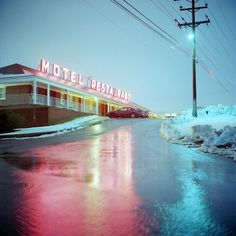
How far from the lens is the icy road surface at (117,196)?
4430mm

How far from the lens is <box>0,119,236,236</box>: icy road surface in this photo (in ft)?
14.5

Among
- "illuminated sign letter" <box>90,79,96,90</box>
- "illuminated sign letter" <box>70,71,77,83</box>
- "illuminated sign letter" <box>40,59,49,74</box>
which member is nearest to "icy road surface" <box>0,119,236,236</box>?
"illuminated sign letter" <box>40,59,49,74</box>

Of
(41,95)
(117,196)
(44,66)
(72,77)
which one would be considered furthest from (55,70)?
(117,196)

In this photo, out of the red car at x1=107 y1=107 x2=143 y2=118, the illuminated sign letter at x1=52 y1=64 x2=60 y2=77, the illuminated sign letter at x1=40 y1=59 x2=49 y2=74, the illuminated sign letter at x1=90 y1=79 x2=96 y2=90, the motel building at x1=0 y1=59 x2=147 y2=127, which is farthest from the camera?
the illuminated sign letter at x1=90 y1=79 x2=96 y2=90

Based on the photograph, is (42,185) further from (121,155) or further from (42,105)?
(42,105)

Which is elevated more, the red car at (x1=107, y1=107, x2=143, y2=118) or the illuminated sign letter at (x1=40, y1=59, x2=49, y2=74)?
the illuminated sign letter at (x1=40, y1=59, x2=49, y2=74)

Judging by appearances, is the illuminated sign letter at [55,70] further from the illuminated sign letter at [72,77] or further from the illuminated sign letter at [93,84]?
the illuminated sign letter at [93,84]

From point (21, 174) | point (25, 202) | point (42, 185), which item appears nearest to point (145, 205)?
point (25, 202)

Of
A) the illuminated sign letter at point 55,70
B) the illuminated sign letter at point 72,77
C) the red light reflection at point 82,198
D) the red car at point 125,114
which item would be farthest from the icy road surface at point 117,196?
the illuminated sign letter at point 72,77

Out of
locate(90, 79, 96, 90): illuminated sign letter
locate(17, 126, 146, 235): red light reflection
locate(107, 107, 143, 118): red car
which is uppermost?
locate(90, 79, 96, 90): illuminated sign letter

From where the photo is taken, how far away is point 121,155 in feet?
39.1

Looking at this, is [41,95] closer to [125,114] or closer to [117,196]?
[125,114]

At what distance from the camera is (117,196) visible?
6066 mm

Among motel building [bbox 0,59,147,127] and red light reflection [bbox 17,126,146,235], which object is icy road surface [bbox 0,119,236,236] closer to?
red light reflection [bbox 17,126,146,235]
